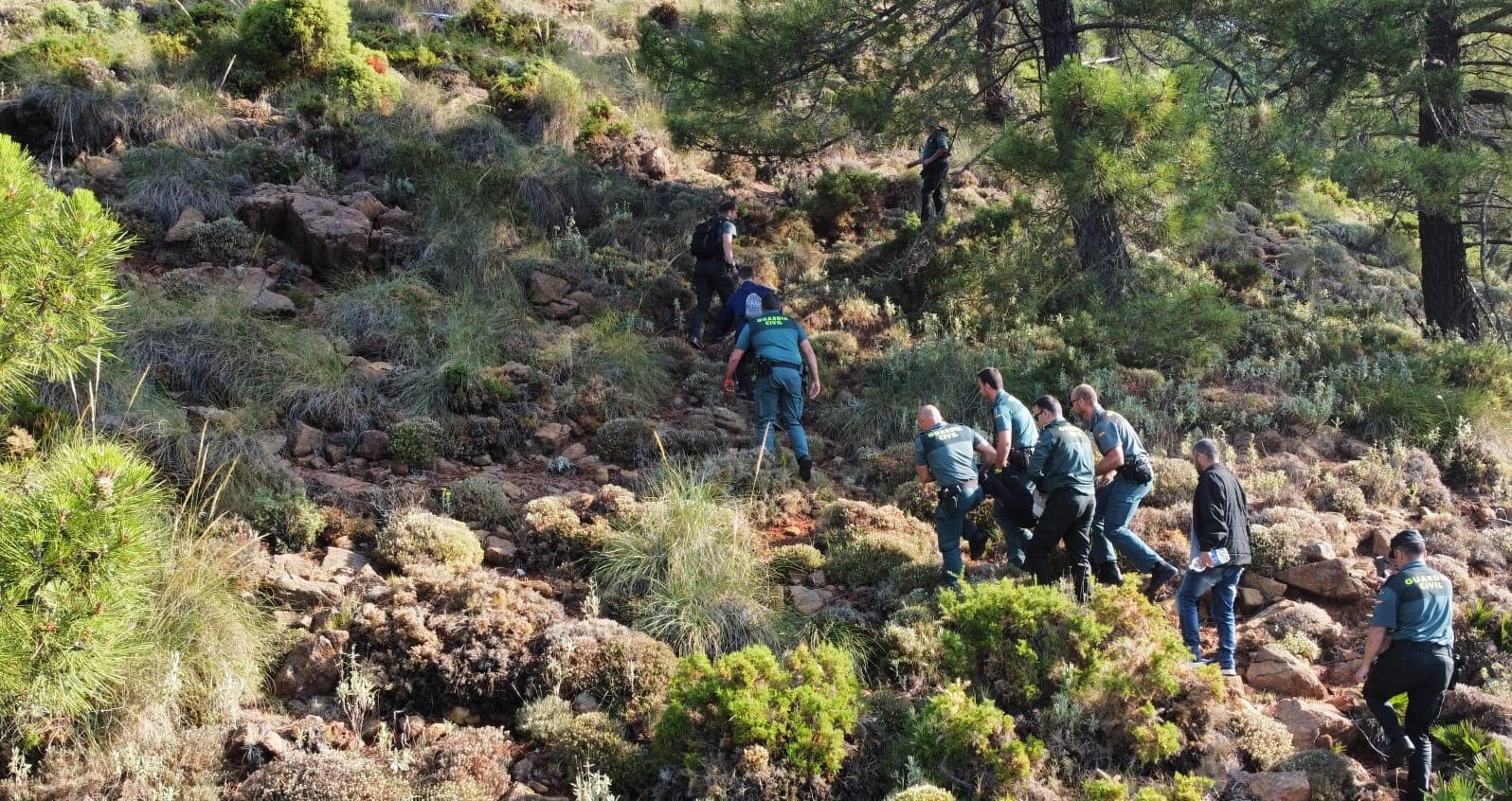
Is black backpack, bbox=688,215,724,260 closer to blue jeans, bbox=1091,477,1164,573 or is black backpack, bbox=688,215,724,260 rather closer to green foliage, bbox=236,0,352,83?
blue jeans, bbox=1091,477,1164,573

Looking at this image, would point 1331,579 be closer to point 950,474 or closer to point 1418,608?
point 1418,608

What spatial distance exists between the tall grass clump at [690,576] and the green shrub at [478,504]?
907 millimetres

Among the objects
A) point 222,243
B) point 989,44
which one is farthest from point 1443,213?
point 222,243

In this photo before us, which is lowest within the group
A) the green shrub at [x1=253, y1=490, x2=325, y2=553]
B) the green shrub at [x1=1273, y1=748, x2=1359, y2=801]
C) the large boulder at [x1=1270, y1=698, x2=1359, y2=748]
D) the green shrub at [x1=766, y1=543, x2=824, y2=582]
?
the large boulder at [x1=1270, y1=698, x2=1359, y2=748]

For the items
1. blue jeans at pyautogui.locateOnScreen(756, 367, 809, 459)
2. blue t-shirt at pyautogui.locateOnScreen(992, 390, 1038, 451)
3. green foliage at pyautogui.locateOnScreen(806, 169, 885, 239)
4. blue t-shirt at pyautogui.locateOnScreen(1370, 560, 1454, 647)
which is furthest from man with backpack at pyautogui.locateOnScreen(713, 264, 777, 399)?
blue t-shirt at pyautogui.locateOnScreen(1370, 560, 1454, 647)

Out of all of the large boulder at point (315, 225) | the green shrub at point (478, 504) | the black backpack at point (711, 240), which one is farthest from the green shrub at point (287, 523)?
the black backpack at point (711, 240)

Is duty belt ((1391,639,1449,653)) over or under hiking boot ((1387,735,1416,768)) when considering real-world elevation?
over

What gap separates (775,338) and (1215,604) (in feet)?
14.3

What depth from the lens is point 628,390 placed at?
1073 cm

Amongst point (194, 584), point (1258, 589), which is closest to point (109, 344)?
point (194, 584)

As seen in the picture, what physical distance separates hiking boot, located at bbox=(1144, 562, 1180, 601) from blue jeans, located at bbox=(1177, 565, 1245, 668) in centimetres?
43

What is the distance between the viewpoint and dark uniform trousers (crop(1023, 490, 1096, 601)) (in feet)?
24.3

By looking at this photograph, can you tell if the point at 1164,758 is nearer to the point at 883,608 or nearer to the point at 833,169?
the point at 883,608

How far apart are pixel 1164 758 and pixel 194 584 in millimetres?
5604
